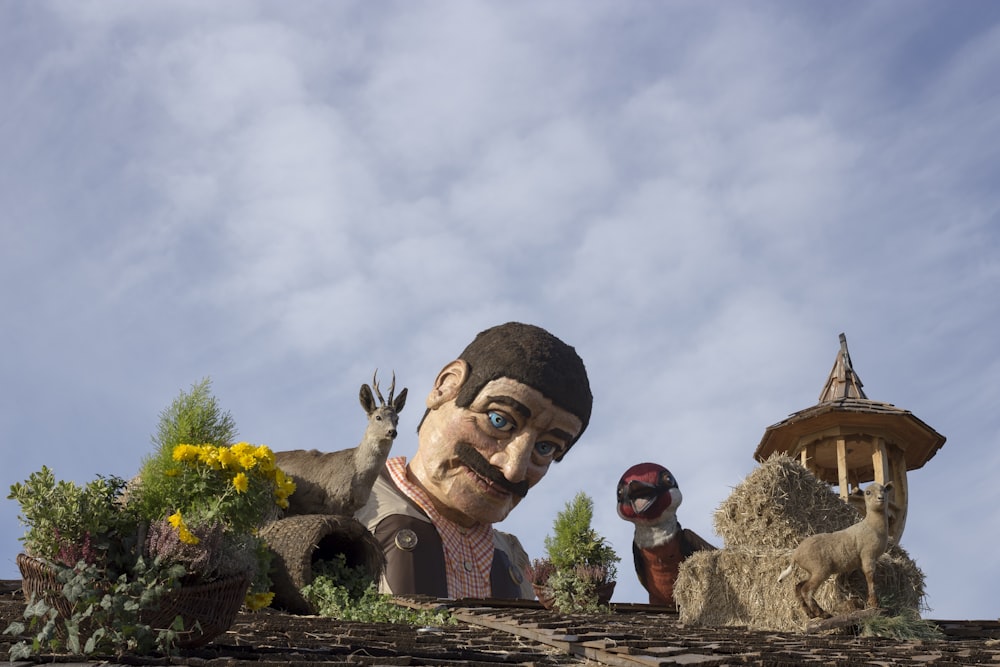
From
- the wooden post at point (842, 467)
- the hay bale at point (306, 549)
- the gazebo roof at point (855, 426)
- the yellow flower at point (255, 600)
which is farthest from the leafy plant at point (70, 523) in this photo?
the gazebo roof at point (855, 426)

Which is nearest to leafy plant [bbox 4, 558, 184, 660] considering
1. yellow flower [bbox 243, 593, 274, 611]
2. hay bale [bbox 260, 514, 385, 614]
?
yellow flower [bbox 243, 593, 274, 611]

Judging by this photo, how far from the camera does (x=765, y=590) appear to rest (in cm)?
959

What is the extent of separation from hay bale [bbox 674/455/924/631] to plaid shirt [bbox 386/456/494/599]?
4.42 m

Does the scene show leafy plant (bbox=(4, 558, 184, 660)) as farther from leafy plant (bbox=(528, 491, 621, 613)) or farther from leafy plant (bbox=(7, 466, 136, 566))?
leafy plant (bbox=(528, 491, 621, 613))

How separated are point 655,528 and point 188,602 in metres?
9.34

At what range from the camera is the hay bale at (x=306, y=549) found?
1059 cm

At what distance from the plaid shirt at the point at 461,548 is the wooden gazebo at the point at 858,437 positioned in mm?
4651

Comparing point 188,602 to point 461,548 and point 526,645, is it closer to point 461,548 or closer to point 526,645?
point 526,645

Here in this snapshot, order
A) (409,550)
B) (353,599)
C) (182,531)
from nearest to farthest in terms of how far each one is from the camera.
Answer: (182,531) < (353,599) < (409,550)

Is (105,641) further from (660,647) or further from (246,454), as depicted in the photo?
(660,647)

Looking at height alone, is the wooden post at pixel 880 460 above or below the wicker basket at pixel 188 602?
above

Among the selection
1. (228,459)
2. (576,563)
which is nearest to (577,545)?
(576,563)

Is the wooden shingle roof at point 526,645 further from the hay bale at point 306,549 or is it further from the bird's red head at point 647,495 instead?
the bird's red head at point 647,495

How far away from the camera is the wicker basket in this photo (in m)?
5.90
